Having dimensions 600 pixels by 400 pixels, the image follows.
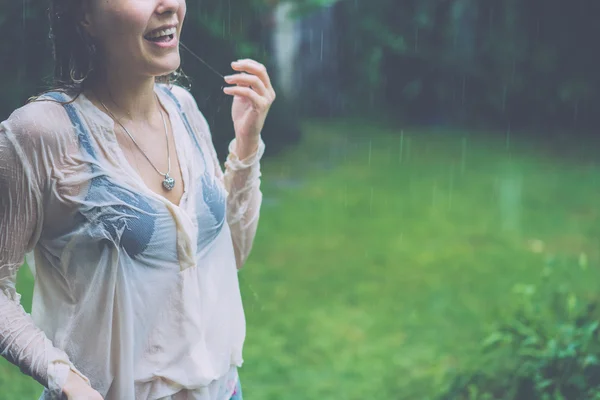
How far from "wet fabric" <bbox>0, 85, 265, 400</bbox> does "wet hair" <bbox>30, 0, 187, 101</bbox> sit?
0.05 m

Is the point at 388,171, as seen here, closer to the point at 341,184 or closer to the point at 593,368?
the point at 341,184

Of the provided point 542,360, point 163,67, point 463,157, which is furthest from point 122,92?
point 463,157

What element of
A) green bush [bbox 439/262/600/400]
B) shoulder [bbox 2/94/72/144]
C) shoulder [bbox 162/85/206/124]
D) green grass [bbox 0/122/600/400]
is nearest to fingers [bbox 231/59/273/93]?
shoulder [bbox 162/85/206/124]

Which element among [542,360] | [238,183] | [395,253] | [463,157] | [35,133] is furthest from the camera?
[463,157]

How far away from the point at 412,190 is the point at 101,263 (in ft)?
23.4

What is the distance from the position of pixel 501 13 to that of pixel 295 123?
3.23 meters

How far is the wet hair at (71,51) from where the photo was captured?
5.47 ft

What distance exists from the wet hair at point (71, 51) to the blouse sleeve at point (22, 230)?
17 centimetres

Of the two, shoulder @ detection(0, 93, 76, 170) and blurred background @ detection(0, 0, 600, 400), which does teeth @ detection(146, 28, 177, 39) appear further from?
blurred background @ detection(0, 0, 600, 400)

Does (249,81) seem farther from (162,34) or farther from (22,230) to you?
(22,230)

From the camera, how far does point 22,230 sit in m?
1.56

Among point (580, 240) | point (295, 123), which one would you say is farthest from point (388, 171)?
point (580, 240)

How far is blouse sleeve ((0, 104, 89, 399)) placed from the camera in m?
1.53

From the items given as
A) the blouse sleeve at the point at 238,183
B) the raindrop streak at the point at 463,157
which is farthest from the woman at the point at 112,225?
the raindrop streak at the point at 463,157
